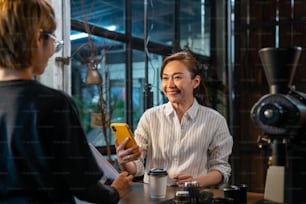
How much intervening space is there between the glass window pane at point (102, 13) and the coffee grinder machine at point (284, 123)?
1.88 meters

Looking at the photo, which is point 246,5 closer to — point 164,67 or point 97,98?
point 97,98

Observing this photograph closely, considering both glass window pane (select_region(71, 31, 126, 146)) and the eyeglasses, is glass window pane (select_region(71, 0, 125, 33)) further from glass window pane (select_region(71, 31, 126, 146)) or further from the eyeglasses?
the eyeglasses

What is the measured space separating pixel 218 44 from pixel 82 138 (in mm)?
3624

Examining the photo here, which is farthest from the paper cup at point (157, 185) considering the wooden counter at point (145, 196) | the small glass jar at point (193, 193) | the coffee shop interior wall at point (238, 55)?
the coffee shop interior wall at point (238, 55)

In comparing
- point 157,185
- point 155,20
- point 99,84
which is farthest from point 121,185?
point 155,20

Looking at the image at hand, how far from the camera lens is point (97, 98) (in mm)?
2602

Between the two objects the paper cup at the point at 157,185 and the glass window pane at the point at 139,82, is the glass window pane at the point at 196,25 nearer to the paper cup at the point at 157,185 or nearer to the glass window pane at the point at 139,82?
the glass window pane at the point at 139,82

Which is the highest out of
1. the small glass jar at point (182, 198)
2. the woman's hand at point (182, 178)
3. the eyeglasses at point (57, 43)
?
the eyeglasses at point (57, 43)

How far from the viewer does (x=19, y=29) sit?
74 cm

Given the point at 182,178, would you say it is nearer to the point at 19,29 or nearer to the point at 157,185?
the point at 157,185

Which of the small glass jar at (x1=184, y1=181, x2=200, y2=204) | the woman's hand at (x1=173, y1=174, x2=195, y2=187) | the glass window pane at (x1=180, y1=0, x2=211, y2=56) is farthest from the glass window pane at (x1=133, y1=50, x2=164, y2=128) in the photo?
the small glass jar at (x1=184, y1=181, x2=200, y2=204)

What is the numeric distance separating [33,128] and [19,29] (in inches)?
7.4

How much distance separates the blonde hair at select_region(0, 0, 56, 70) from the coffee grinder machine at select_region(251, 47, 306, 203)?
45 centimetres

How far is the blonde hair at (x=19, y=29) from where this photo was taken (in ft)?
2.42
